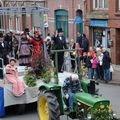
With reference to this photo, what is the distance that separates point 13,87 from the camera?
12.8 metres

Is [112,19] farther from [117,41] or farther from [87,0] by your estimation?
[87,0]

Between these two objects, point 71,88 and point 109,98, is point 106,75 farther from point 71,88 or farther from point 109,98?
point 71,88

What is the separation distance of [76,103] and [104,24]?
14.7 m

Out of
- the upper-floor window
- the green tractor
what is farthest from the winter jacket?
the green tractor

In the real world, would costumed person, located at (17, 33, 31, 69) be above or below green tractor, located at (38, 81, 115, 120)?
above

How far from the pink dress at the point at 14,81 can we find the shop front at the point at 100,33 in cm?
1252

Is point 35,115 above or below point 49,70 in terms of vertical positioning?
below

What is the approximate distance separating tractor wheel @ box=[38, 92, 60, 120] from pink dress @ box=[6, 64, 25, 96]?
1343mm

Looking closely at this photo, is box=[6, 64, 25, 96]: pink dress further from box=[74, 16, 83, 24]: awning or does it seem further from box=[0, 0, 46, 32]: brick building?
box=[0, 0, 46, 32]: brick building

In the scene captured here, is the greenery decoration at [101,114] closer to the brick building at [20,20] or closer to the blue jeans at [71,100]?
the blue jeans at [71,100]

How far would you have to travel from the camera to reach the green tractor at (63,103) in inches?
390

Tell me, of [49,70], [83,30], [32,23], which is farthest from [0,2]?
[49,70]

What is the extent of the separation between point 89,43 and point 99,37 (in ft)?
2.49

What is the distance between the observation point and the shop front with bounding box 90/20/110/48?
25.1 meters
